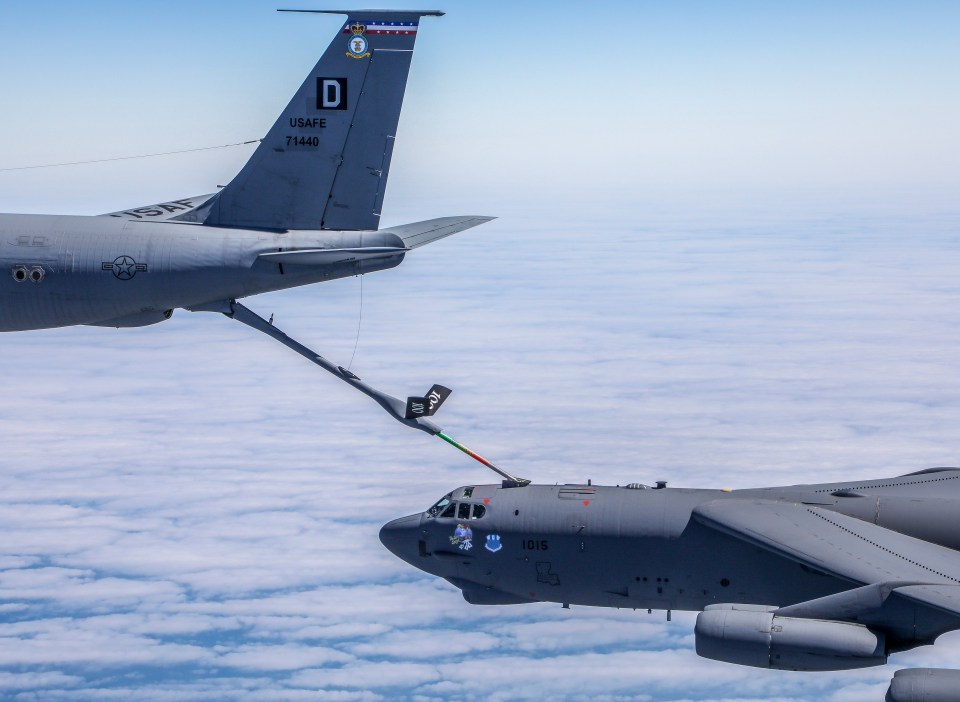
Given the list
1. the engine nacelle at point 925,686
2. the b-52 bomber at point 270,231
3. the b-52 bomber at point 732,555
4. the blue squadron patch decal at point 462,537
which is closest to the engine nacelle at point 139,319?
the b-52 bomber at point 270,231

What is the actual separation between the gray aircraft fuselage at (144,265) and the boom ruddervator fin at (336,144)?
0.67 m

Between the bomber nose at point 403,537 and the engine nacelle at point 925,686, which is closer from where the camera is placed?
the engine nacelle at point 925,686

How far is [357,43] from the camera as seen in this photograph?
33969 mm

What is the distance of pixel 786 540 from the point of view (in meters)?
34.5

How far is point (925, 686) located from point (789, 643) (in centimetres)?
341

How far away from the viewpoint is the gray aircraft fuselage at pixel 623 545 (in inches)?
1406

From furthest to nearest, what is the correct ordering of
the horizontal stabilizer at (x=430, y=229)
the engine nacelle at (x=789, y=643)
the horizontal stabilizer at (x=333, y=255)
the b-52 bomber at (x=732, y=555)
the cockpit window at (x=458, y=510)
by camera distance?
the cockpit window at (x=458, y=510)
the horizontal stabilizer at (x=430, y=229)
the horizontal stabilizer at (x=333, y=255)
the b-52 bomber at (x=732, y=555)
the engine nacelle at (x=789, y=643)

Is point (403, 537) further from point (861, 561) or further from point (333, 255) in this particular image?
point (861, 561)

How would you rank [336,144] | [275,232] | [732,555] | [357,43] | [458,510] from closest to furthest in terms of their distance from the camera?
[357,43], [336,144], [275,232], [732,555], [458,510]

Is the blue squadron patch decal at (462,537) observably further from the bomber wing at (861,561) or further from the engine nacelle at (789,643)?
the engine nacelle at (789,643)

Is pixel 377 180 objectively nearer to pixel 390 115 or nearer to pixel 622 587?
pixel 390 115

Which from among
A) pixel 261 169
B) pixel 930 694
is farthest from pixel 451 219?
pixel 930 694

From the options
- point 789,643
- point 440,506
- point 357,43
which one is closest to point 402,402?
point 440,506

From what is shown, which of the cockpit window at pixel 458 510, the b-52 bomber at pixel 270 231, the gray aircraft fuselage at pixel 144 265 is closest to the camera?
the b-52 bomber at pixel 270 231
